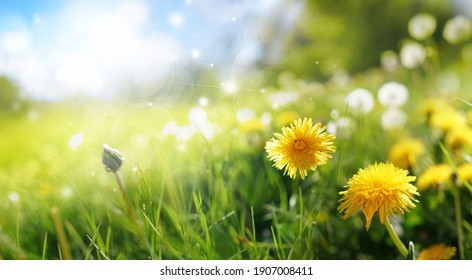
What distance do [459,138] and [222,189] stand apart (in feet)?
1.53

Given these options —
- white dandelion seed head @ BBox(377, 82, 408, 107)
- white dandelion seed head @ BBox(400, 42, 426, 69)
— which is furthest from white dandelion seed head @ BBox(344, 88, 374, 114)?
white dandelion seed head @ BBox(400, 42, 426, 69)

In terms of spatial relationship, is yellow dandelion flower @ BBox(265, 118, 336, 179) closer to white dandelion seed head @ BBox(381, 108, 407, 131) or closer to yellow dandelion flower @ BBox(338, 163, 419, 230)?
yellow dandelion flower @ BBox(338, 163, 419, 230)

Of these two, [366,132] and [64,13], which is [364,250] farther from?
[64,13]

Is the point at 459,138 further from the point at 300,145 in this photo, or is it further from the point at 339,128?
the point at 300,145

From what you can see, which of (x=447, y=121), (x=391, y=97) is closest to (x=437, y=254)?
(x=447, y=121)

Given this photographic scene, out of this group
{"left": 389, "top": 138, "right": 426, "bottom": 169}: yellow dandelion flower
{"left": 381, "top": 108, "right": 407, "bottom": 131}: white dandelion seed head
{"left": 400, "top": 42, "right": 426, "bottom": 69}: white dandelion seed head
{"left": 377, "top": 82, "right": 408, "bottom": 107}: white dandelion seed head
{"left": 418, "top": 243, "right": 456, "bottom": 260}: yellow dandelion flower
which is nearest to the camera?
{"left": 418, "top": 243, "right": 456, "bottom": 260}: yellow dandelion flower

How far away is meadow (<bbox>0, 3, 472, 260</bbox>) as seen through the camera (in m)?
0.71

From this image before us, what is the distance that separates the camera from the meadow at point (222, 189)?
713 millimetres

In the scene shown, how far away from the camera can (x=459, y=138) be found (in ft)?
3.12

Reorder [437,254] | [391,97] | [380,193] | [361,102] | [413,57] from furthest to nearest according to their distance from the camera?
[413,57], [391,97], [361,102], [437,254], [380,193]

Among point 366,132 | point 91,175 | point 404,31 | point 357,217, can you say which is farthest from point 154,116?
point 404,31

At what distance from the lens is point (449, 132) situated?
3.22ft

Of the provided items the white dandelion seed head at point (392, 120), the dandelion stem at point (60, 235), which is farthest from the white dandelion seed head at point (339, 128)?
the dandelion stem at point (60, 235)

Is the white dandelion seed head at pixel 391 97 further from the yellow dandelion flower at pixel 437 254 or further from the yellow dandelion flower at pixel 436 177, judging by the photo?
the yellow dandelion flower at pixel 437 254
